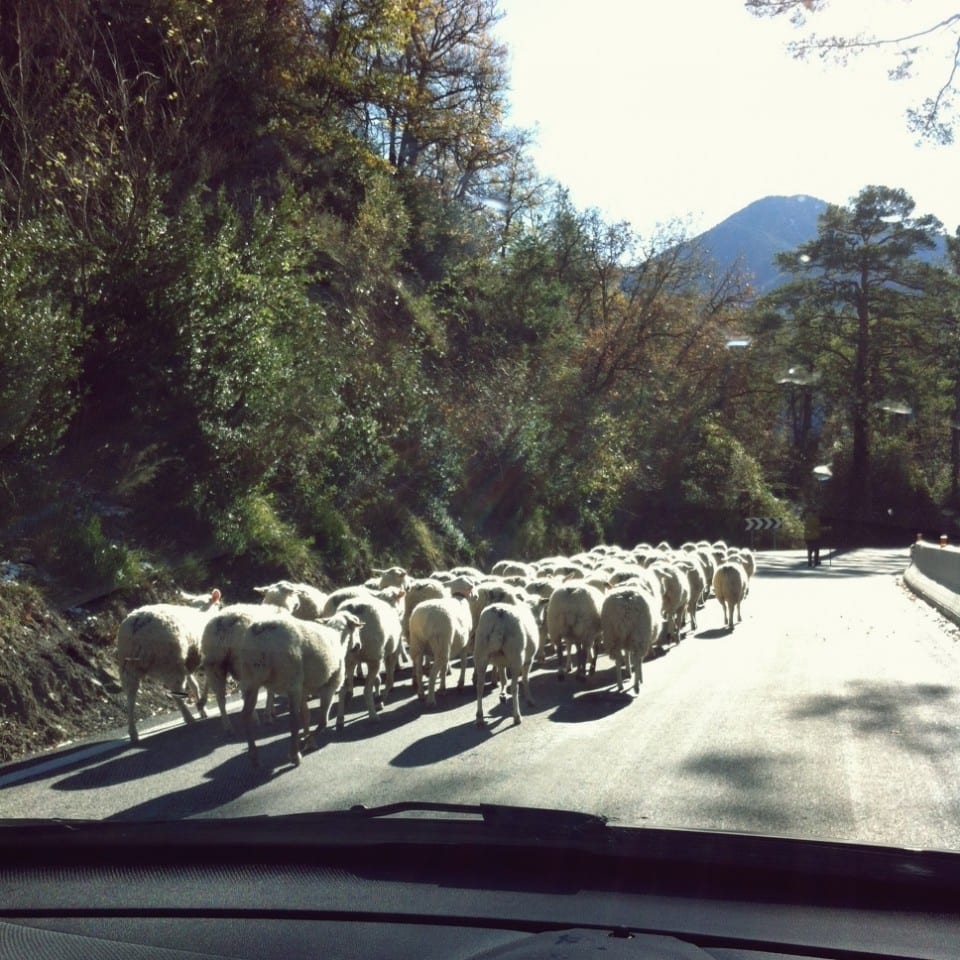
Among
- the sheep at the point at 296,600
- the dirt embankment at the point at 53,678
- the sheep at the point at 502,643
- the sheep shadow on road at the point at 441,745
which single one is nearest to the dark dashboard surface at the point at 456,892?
the sheep shadow on road at the point at 441,745

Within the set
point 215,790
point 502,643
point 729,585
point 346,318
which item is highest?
point 346,318

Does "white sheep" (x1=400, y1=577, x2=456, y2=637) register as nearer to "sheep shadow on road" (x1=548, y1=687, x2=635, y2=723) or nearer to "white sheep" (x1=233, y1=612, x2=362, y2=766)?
"sheep shadow on road" (x1=548, y1=687, x2=635, y2=723)

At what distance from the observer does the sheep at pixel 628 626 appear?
443 inches

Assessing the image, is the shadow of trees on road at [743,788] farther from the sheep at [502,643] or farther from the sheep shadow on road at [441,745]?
the sheep at [502,643]

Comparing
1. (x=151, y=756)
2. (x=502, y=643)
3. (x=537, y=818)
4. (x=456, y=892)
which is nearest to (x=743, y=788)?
(x=502, y=643)

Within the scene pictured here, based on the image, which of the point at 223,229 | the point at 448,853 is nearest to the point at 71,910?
the point at 448,853

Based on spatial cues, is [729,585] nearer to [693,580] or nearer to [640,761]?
[693,580]

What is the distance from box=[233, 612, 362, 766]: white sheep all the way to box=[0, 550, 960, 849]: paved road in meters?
0.31

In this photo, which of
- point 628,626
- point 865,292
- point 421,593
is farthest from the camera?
point 865,292

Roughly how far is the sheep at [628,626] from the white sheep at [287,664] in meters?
3.71

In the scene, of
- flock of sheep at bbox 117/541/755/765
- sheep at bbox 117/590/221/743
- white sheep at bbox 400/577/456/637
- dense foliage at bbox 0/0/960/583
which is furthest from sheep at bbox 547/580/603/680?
dense foliage at bbox 0/0/960/583

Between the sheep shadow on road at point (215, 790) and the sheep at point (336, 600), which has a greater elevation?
the sheep at point (336, 600)

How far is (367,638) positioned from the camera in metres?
9.84

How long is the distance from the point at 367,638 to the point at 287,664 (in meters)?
1.86
